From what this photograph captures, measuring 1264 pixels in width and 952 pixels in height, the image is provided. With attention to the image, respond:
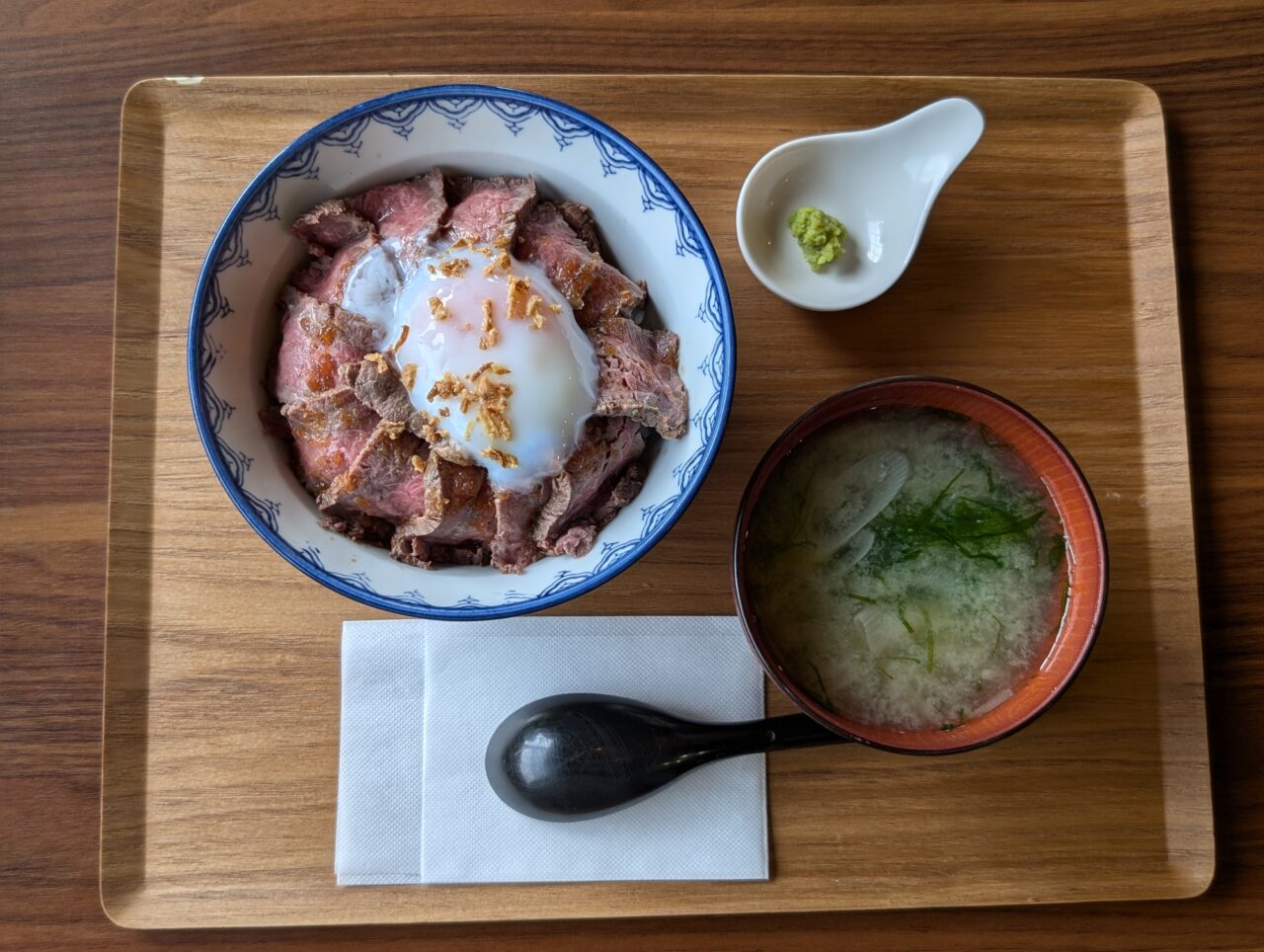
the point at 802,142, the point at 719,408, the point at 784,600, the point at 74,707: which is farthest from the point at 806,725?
the point at 74,707

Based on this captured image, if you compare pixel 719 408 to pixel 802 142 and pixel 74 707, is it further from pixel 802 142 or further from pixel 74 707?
pixel 74 707

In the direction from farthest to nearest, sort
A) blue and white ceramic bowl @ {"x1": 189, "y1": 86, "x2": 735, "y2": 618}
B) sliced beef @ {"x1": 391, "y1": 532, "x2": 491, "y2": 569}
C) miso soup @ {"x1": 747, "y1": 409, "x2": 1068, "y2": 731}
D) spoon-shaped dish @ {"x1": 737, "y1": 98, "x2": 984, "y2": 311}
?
spoon-shaped dish @ {"x1": 737, "y1": 98, "x2": 984, "y2": 311}
miso soup @ {"x1": 747, "y1": 409, "x2": 1068, "y2": 731}
sliced beef @ {"x1": 391, "y1": 532, "x2": 491, "y2": 569}
blue and white ceramic bowl @ {"x1": 189, "y1": 86, "x2": 735, "y2": 618}

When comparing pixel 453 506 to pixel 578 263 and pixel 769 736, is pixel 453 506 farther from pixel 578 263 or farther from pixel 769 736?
pixel 769 736

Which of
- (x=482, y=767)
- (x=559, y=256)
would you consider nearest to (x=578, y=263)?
(x=559, y=256)

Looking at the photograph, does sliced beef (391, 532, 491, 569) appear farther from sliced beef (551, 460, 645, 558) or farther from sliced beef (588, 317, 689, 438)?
sliced beef (588, 317, 689, 438)

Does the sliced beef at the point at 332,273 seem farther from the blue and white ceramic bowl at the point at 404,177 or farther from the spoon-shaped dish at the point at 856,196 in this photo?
the spoon-shaped dish at the point at 856,196

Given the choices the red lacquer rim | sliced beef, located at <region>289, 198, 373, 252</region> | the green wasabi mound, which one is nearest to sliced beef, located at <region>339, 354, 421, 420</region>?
sliced beef, located at <region>289, 198, 373, 252</region>

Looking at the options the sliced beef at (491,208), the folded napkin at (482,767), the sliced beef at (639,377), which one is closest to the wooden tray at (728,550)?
the folded napkin at (482,767)
